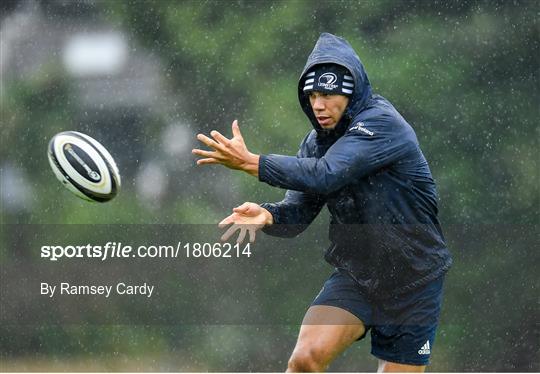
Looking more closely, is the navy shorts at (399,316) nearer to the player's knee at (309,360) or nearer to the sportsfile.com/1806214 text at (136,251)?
the player's knee at (309,360)

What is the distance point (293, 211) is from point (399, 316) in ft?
2.18

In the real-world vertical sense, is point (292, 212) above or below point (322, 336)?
above

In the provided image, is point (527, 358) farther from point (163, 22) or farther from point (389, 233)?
point (389, 233)

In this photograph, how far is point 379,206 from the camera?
4762 mm

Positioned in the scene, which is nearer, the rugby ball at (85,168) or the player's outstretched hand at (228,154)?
the player's outstretched hand at (228,154)

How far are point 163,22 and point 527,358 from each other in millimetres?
5082

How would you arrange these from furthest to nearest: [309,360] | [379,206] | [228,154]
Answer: [379,206] < [309,360] < [228,154]

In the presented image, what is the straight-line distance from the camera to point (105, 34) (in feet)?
38.7

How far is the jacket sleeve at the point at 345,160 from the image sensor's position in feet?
14.5

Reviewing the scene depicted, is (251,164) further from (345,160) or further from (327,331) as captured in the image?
(327,331)

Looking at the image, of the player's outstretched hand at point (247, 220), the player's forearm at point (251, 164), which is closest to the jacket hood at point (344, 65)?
the player's outstretched hand at point (247, 220)

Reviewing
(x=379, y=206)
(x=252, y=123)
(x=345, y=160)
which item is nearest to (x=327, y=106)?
(x=345, y=160)

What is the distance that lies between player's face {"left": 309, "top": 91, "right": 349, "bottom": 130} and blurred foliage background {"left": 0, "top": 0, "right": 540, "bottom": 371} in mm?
5510

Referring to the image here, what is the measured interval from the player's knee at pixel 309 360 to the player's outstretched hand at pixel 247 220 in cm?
A: 54
